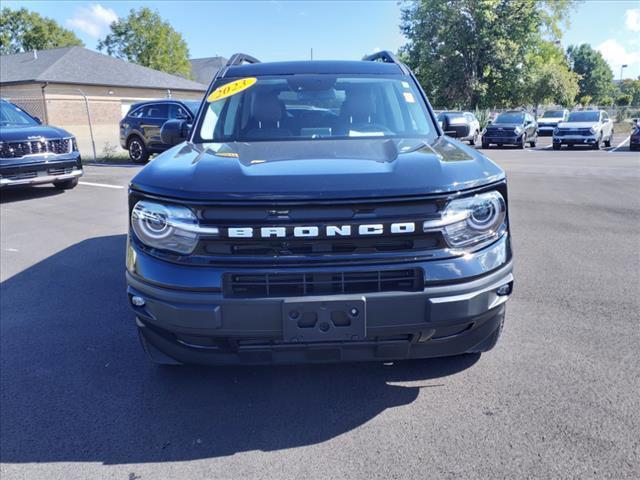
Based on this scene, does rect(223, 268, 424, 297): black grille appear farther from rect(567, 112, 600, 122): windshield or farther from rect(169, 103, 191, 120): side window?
rect(567, 112, 600, 122): windshield

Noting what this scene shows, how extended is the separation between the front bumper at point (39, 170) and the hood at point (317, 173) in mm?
7716

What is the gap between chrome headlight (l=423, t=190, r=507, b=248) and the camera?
2.40 meters

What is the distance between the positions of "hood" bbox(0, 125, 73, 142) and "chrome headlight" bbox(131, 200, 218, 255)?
822cm

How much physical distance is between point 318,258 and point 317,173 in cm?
40

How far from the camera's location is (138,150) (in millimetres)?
15688

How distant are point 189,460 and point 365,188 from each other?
155cm

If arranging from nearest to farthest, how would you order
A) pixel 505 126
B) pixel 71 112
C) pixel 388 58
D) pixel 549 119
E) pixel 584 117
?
pixel 388 58, pixel 584 117, pixel 505 126, pixel 71 112, pixel 549 119

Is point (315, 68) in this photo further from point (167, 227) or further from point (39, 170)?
point (39, 170)

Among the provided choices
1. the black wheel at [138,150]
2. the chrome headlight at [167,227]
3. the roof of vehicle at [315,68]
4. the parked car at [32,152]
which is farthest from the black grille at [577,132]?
the chrome headlight at [167,227]

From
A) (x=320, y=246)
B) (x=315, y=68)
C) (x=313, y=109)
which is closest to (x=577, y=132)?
(x=315, y=68)

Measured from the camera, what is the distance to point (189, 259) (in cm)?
241

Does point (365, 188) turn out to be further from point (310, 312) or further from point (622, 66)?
point (622, 66)

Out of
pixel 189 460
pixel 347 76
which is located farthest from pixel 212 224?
pixel 347 76

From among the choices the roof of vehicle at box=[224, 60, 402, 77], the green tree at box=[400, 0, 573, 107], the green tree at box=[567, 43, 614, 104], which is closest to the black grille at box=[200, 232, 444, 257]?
the roof of vehicle at box=[224, 60, 402, 77]
